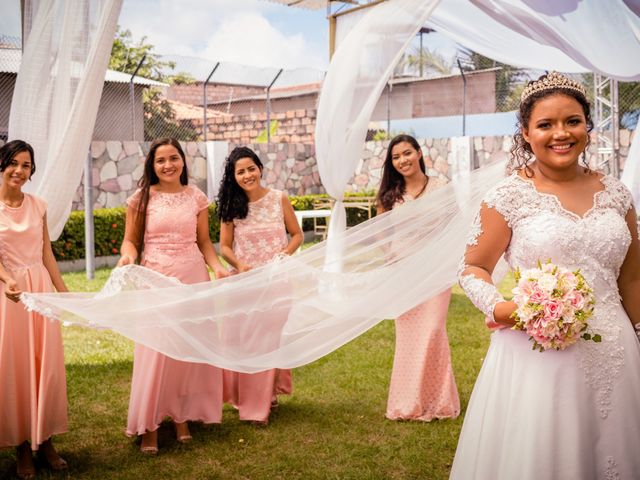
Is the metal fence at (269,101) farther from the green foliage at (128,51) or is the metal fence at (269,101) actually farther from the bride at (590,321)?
the bride at (590,321)

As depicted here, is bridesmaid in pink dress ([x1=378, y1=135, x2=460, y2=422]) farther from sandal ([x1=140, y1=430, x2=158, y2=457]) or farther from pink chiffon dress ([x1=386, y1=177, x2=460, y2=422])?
sandal ([x1=140, y1=430, x2=158, y2=457])

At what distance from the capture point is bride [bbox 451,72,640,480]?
99.9 inches

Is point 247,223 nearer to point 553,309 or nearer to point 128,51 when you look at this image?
point 553,309

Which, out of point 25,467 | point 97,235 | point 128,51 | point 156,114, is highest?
point 128,51

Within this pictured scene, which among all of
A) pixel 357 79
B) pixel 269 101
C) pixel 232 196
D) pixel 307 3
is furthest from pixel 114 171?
pixel 232 196

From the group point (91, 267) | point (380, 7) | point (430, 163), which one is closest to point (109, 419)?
point (380, 7)

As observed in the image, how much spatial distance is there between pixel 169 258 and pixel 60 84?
Answer: 1244mm

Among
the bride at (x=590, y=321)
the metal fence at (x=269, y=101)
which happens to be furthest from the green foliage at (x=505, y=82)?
the bride at (x=590, y=321)

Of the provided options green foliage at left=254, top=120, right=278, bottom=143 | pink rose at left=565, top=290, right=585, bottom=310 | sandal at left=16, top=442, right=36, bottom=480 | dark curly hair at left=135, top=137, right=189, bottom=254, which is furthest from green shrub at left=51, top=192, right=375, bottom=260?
pink rose at left=565, top=290, right=585, bottom=310

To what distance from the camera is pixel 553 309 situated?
93.4 inches

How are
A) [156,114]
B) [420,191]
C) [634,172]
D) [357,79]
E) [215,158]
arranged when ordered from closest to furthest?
[420,191] < [634,172] < [357,79] < [156,114] < [215,158]

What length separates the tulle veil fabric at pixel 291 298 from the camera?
3982 millimetres

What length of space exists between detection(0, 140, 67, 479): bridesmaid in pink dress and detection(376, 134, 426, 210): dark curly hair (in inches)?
92.6

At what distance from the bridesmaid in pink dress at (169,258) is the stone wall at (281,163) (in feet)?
31.9
